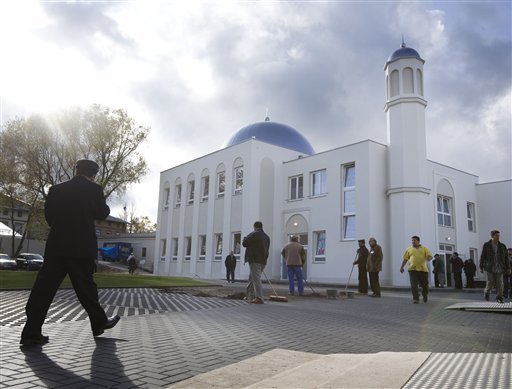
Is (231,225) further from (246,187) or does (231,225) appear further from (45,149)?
(45,149)

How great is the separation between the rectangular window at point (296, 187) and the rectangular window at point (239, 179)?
12.0 feet

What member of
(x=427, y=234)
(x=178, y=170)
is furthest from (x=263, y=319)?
(x=178, y=170)

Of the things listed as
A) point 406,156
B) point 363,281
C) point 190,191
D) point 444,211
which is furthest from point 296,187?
point 363,281

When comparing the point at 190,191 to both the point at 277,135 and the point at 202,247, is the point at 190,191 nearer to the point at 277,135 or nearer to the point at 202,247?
the point at 202,247

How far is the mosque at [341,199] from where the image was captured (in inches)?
1014

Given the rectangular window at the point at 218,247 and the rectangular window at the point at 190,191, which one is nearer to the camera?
the rectangular window at the point at 218,247

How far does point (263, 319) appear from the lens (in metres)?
6.98

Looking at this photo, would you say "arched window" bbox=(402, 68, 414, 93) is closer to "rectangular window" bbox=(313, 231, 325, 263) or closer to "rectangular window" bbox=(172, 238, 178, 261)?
"rectangular window" bbox=(313, 231, 325, 263)

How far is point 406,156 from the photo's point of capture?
26.0 m

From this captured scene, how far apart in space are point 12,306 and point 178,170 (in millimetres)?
33704

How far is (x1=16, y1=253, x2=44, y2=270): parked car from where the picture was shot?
39.2m

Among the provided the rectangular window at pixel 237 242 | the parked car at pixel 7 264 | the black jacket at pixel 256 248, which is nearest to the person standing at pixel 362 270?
the black jacket at pixel 256 248

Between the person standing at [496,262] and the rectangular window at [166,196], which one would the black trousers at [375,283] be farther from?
the rectangular window at [166,196]

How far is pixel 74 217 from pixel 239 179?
2808cm
